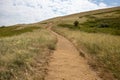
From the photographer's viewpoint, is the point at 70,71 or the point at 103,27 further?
the point at 103,27

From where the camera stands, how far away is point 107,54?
17297 mm

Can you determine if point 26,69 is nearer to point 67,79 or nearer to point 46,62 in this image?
point 67,79

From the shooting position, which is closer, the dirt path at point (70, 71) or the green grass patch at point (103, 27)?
the dirt path at point (70, 71)

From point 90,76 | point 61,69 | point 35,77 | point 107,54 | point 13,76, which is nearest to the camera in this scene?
point 13,76

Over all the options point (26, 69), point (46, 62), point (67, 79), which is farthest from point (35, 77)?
point (46, 62)

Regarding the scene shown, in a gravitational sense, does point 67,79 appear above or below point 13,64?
below

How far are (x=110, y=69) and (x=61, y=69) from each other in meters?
3.22

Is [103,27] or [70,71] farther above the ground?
[103,27]

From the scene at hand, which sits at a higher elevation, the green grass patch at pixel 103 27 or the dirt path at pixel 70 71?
the green grass patch at pixel 103 27

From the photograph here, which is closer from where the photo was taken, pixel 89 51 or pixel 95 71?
pixel 95 71

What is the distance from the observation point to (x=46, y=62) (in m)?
15.6

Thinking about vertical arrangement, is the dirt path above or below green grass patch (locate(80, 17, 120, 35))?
below

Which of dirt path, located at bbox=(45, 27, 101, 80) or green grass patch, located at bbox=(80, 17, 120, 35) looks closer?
dirt path, located at bbox=(45, 27, 101, 80)

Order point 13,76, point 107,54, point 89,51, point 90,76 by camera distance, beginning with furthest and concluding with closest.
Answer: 1. point 89,51
2. point 107,54
3. point 90,76
4. point 13,76
